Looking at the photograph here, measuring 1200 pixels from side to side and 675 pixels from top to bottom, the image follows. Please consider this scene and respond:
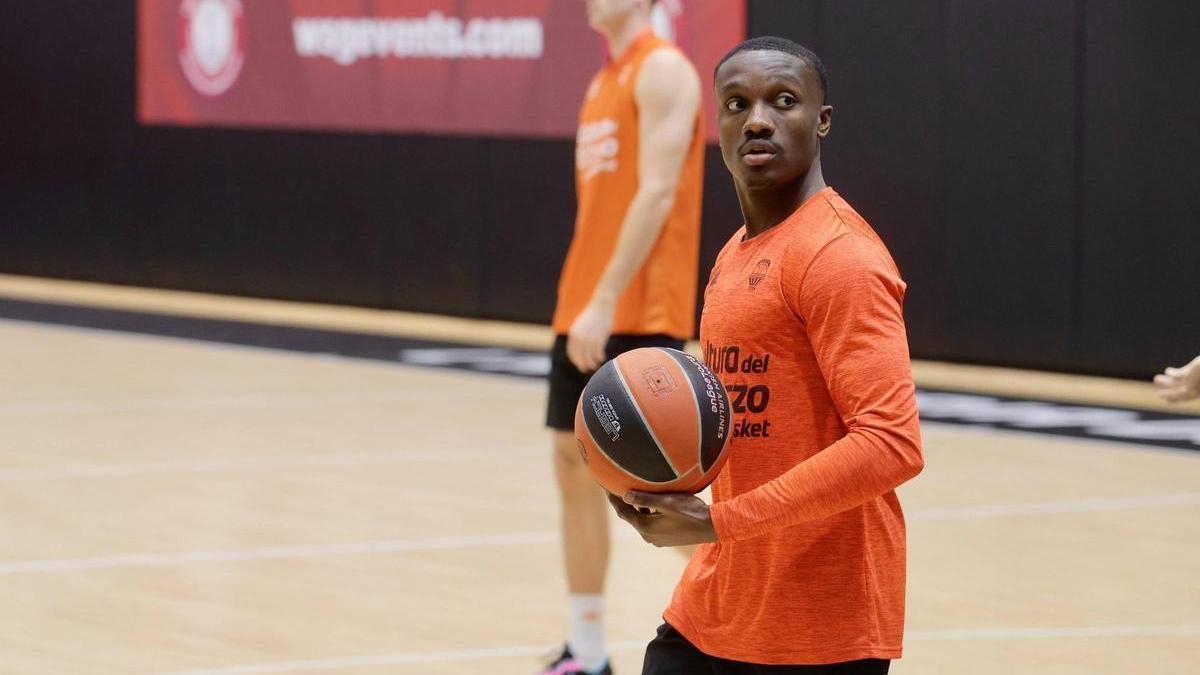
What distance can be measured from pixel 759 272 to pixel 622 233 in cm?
197

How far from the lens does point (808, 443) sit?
8.51 ft

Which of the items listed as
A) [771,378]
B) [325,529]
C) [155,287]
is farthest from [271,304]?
[771,378]

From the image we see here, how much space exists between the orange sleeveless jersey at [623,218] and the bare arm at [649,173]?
0.14 ft

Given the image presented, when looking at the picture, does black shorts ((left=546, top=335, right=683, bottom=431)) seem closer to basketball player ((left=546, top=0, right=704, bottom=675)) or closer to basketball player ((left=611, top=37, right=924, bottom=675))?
basketball player ((left=546, top=0, right=704, bottom=675))

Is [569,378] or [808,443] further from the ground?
[808,443]

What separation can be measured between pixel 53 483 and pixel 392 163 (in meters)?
A: 5.35

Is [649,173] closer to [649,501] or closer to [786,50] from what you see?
[786,50]

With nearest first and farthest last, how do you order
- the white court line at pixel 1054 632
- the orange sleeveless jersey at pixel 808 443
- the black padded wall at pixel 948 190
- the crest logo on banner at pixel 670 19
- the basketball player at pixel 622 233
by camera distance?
the orange sleeveless jersey at pixel 808 443, the basketball player at pixel 622 233, the white court line at pixel 1054 632, the black padded wall at pixel 948 190, the crest logo on banner at pixel 670 19

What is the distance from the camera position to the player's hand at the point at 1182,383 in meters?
3.44

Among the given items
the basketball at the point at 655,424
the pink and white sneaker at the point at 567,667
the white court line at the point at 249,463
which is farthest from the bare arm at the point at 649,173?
the white court line at the point at 249,463

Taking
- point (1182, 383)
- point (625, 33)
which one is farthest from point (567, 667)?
point (1182, 383)

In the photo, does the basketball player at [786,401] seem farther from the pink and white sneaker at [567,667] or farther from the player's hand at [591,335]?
the pink and white sneaker at [567,667]

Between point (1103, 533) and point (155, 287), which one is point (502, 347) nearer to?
point (155, 287)

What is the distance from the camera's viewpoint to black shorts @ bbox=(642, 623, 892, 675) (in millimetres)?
2629
